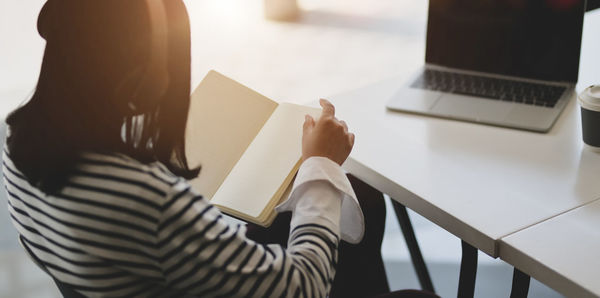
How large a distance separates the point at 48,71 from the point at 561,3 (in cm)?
97

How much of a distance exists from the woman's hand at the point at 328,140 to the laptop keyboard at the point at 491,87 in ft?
1.32

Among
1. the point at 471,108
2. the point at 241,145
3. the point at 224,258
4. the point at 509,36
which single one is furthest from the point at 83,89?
the point at 509,36

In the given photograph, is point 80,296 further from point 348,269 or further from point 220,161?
point 348,269

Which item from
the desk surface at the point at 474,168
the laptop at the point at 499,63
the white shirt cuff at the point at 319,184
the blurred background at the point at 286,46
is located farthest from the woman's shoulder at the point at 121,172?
the blurred background at the point at 286,46

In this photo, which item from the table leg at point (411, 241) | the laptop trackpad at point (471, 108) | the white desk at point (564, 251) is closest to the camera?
the white desk at point (564, 251)

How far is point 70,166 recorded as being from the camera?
2.44 feet

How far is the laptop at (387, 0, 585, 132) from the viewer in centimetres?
129

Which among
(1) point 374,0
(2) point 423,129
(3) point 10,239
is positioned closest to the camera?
(2) point 423,129

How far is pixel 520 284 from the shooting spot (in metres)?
1.04

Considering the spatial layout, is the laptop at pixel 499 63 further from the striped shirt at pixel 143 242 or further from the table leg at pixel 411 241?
the striped shirt at pixel 143 242

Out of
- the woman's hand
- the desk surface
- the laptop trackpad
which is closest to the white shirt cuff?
the woman's hand

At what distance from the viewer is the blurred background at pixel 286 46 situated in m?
2.97

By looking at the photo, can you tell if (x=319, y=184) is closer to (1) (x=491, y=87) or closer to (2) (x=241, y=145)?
(2) (x=241, y=145)

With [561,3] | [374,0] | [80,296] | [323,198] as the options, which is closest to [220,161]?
[323,198]
